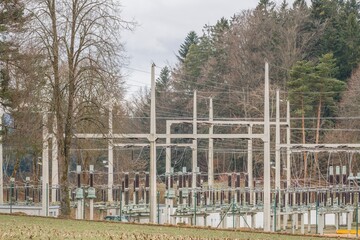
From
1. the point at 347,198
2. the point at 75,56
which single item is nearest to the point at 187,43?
the point at 347,198

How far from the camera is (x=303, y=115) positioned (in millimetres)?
72125

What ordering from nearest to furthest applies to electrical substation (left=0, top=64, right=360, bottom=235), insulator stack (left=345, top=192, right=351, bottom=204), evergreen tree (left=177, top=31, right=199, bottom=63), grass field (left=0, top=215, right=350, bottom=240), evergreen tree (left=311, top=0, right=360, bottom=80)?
1. grass field (left=0, top=215, right=350, bottom=240)
2. electrical substation (left=0, top=64, right=360, bottom=235)
3. insulator stack (left=345, top=192, right=351, bottom=204)
4. evergreen tree (left=311, top=0, right=360, bottom=80)
5. evergreen tree (left=177, top=31, right=199, bottom=63)

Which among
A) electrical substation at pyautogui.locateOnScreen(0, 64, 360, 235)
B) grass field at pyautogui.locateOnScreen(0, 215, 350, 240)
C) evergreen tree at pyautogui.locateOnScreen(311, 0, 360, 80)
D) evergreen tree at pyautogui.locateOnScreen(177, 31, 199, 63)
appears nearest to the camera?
grass field at pyautogui.locateOnScreen(0, 215, 350, 240)

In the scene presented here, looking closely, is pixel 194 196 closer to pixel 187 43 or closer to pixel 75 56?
pixel 75 56

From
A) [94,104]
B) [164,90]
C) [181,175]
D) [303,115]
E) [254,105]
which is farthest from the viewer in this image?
[164,90]

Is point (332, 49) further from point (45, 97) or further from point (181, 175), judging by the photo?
point (45, 97)

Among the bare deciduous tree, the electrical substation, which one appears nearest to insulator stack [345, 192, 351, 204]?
the electrical substation

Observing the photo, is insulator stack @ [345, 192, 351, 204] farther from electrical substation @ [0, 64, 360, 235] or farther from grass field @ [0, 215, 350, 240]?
grass field @ [0, 215, 350, 240]

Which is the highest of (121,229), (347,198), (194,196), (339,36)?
(339,36)

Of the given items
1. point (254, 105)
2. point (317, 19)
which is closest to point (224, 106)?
point (254, 105)

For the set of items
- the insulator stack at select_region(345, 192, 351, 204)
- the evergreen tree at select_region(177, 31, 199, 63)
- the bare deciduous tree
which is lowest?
the insulator stack at select_region(345, 192, 351, 204)

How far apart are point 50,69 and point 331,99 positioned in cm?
3814

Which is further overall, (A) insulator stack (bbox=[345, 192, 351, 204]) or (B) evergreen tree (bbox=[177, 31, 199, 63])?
(B) evergreen tree (bbox=[177, 31, 199, 63])

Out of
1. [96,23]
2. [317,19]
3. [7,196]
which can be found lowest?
[7,196]
